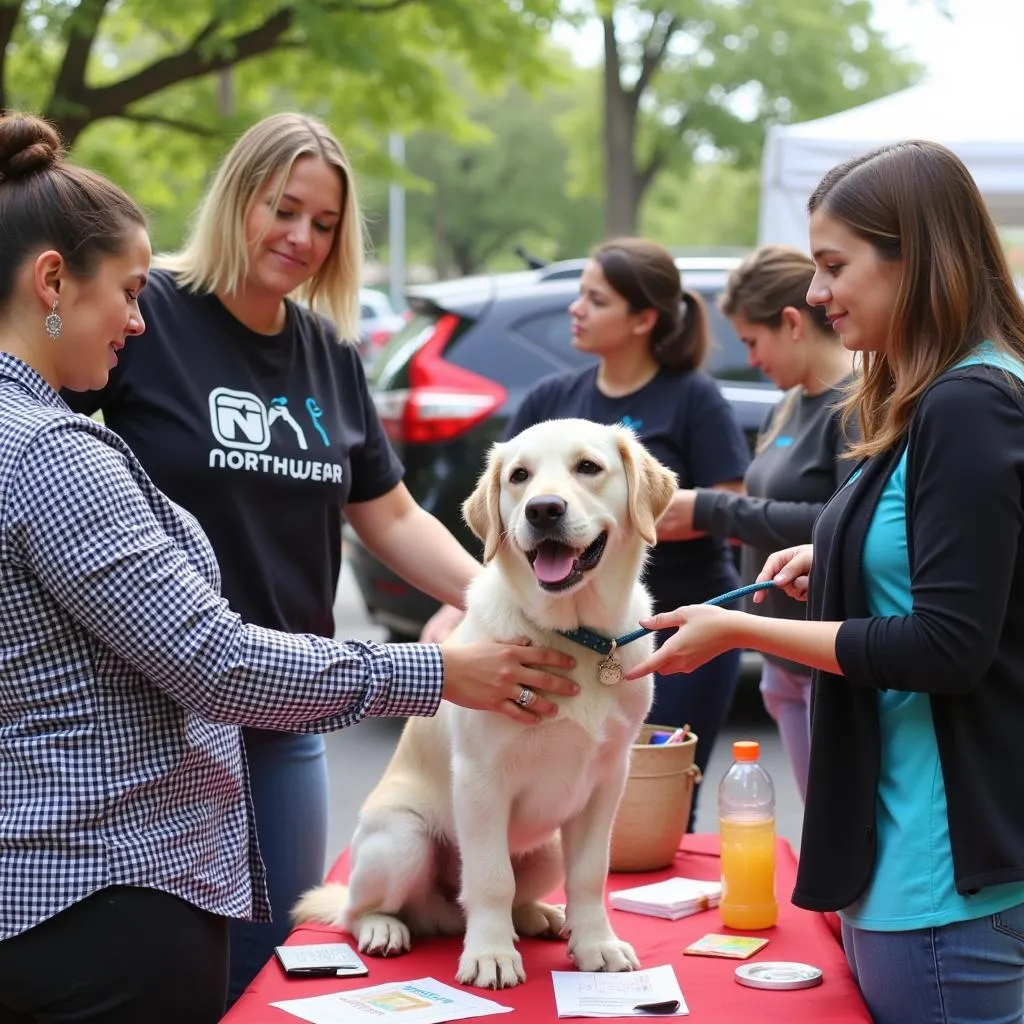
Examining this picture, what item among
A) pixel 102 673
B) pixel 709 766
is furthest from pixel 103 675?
pixel 709 766

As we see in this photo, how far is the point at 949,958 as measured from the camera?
2.12 metres

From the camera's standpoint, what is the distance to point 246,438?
3.05 m

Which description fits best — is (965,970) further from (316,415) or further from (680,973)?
(316,415)

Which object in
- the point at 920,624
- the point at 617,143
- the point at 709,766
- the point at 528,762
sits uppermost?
the point at 617,143

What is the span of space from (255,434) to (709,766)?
14.7 ft

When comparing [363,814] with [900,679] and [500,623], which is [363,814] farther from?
[900,679]

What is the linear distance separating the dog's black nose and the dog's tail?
922mm

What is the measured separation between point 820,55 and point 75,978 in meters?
21.9

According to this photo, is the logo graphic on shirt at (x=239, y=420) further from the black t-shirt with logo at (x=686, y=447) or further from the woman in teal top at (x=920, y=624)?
the black t-shirt with logo at (x=686, y=447)

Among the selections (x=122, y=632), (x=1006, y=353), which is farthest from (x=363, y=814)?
(x=1006, y=353)

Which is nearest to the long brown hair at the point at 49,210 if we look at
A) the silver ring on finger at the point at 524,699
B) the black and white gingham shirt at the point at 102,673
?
the black and white gingham shirt at the point at 102,673

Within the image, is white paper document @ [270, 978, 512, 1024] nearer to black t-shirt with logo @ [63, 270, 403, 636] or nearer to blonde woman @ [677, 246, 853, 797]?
black t-shirt with logo @ [63, 270, 403, 636]

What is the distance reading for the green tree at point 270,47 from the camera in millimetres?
10055

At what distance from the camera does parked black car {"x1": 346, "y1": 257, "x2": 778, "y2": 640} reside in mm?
6805
